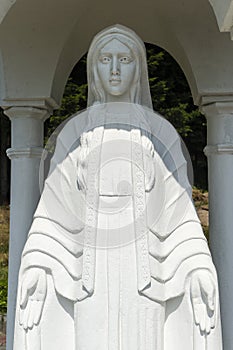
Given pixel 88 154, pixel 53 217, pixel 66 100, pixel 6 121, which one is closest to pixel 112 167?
pixel 88 154

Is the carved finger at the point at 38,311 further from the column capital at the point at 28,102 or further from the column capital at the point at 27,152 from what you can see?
the column capital at the point at 28,102

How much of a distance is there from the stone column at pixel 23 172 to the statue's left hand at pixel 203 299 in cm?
167

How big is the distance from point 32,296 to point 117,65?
152 cm

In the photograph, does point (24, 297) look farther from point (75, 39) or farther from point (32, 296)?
point (75, 39)

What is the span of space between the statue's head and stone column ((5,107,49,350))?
1.04 metres

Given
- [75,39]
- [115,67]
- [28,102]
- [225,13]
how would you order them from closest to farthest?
[225,13]
[115,67]
[28,102]
[75,39]

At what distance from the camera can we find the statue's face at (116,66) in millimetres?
4008

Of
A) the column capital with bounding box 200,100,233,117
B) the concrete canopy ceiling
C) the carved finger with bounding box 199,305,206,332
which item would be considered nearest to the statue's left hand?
the carved finger with bounding box 199,305,206,332

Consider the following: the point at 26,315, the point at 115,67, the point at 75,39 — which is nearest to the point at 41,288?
the point at 26,315

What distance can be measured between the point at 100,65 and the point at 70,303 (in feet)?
4.90

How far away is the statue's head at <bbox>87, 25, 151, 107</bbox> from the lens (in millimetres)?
4012

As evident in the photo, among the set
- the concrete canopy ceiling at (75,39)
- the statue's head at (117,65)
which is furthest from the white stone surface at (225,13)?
the concrete canopy ceiling at (75,39)

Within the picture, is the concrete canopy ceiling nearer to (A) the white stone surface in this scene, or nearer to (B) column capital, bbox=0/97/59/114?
(B) column capital, bbox=0/97/59/114

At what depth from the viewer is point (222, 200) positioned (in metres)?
4.68
